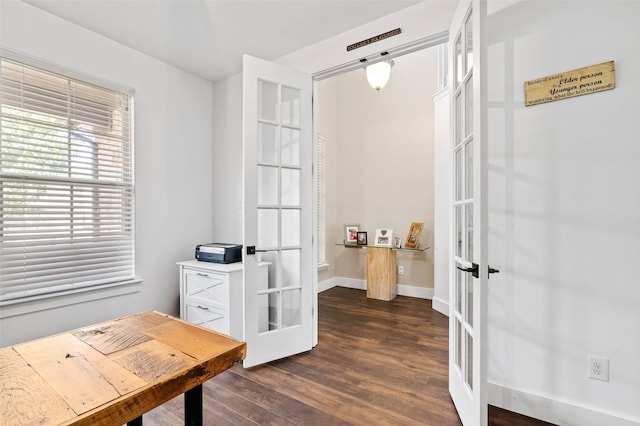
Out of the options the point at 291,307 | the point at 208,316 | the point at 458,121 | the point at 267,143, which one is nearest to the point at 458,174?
the point at 458,121

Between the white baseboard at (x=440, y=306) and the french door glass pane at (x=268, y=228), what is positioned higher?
the french door glass pane at (x=268, y=228)

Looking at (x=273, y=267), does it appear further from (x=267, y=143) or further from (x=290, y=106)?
(x=290, y=106)

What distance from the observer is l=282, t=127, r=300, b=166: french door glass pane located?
8.14 ft

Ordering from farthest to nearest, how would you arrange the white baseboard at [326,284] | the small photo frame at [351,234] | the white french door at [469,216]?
1. the small photo frame at [351,234]
2. the white baseboard at [326,284]
3. the white french door at [469,216]

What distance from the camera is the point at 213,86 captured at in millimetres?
3338

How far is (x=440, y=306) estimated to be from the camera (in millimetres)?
3582

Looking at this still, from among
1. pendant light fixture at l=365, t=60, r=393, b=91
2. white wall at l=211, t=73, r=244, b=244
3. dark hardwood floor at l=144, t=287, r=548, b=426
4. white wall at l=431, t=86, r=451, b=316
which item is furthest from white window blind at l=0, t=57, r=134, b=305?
white wall at l=431, t=86, r=451, b=316

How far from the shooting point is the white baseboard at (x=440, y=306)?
347 cm

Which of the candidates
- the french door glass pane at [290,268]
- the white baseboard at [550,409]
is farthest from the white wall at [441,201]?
the french door glass pane at [290,268]

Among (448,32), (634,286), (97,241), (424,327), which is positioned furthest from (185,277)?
(634,286)

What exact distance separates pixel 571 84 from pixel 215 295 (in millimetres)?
2810

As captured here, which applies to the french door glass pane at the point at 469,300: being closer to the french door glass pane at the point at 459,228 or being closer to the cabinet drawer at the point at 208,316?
the french door glass pane at the point at 459,228

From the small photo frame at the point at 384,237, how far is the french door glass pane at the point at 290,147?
2263 mm

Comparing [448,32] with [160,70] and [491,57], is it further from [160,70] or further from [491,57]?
[160,70]
